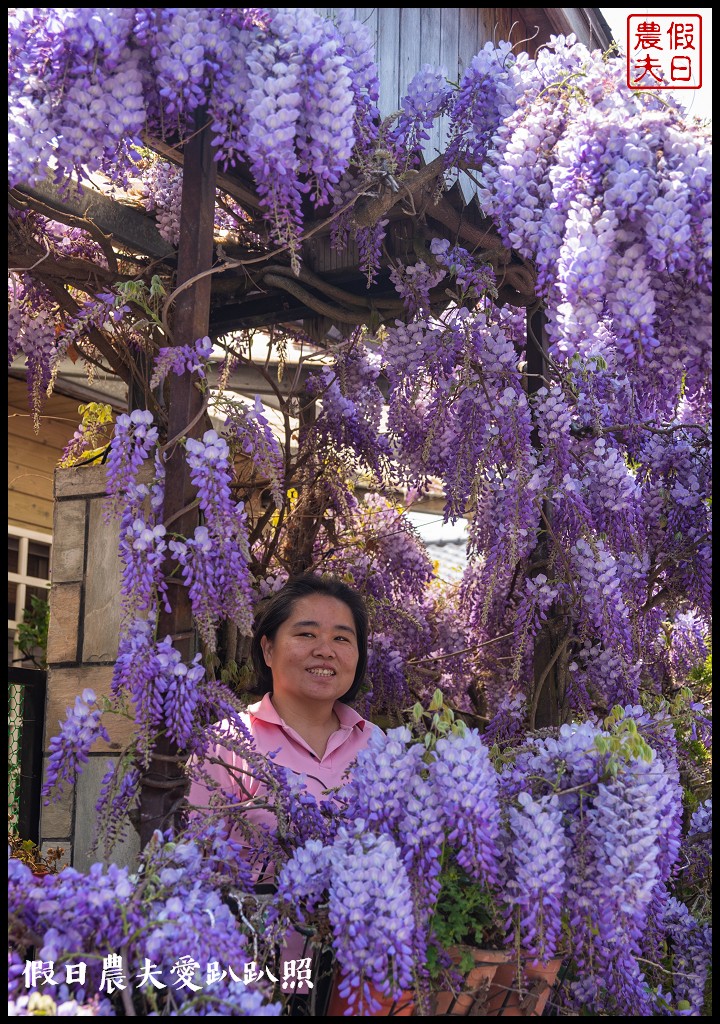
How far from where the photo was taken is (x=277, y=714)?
3.03 m

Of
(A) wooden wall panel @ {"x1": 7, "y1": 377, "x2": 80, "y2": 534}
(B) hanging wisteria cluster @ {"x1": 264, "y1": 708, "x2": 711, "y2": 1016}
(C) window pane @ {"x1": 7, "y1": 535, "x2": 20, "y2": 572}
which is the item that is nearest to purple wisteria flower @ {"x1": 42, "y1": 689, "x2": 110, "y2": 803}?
(B) hanging wisteria cluster @ {"x1": 264, "y1": 708, "x2": 711, "y2": 1016}

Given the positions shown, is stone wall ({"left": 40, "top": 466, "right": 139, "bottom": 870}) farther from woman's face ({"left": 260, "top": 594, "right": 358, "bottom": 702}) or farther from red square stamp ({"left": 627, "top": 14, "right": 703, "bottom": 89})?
red square stamp ({"left": 627, "top": 14, "right": 703, "bottom": 89})

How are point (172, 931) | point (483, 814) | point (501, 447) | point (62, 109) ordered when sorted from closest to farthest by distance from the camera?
point (172, 931) < point (483, 814) < point (62, 109) < point (501, 447)

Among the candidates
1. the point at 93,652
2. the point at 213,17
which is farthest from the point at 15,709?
the point at 213,17

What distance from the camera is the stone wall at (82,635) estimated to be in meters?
3.19

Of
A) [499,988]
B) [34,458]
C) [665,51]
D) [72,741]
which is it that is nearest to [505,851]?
[499,988]

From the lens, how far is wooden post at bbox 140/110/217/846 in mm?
2287

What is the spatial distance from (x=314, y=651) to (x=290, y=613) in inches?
7.0

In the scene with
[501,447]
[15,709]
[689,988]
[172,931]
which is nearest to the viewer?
[172,931]

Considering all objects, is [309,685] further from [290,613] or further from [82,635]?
[82,635]

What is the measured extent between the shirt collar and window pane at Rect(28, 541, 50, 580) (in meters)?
2.47

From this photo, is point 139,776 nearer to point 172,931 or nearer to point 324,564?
point 172,931

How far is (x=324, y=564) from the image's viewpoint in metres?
4.19

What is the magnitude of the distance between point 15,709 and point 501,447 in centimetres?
185
